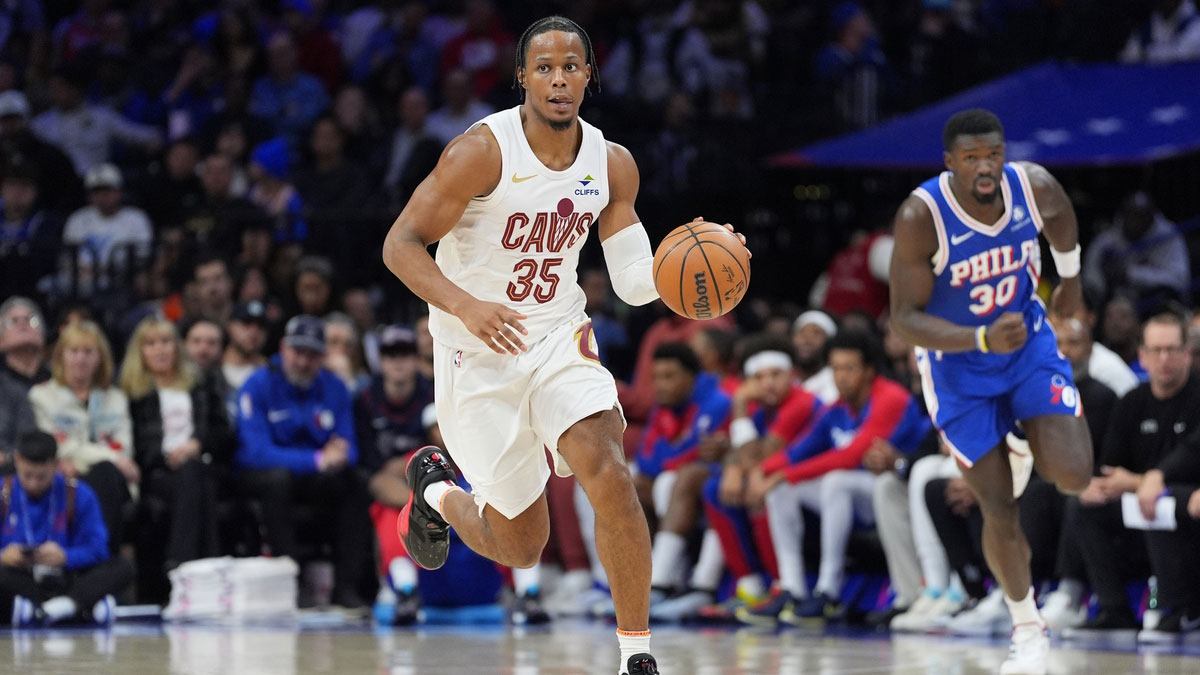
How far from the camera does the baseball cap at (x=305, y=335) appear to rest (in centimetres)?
1012

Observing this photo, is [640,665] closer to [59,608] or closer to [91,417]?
[59,608]

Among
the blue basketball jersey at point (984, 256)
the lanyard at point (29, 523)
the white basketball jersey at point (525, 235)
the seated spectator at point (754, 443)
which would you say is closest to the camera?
the white basketball jersey at point (525, 235)

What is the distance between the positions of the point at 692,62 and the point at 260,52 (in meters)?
3.72

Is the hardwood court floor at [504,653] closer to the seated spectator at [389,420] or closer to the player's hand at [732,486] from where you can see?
the player's hand at [732,486]

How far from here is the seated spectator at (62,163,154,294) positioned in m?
Answer: 11.5

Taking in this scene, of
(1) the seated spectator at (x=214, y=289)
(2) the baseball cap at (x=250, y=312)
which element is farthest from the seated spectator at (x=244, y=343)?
(1) the seated spectator at (x=214, y=289)

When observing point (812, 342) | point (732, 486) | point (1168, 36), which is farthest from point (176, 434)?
point (1168, 36)

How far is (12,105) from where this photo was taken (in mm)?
12555

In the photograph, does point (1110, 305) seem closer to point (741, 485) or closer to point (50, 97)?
point (741, 485)

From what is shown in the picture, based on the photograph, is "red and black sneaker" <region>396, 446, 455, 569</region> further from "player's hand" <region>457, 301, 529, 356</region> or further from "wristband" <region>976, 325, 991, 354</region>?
"wristband" <region>976, 325, 991, 354</region>

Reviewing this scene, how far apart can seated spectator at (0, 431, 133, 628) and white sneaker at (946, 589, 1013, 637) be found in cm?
455

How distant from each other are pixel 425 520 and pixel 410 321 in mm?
5812

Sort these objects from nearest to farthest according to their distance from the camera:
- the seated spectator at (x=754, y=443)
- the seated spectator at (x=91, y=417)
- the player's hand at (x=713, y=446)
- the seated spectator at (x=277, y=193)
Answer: the seated spectator at (x=91, y=417) < the seated spectator at (x=754, y=443) < the player's hand at (x=713, y=446) < the seated spectator at (x=277, y=193)

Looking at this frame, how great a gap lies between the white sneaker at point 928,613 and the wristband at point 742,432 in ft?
4.61
